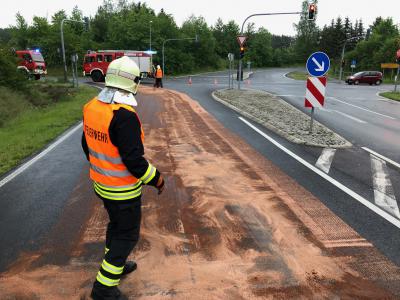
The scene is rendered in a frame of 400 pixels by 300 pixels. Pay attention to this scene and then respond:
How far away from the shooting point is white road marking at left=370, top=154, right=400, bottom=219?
5525 millimetres

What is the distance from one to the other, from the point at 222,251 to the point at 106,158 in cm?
175

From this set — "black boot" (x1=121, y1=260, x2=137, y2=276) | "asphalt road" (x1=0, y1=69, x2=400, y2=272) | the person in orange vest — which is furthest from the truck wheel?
Answer: "black boot" (x1=121, y1=260, x2=137, y2=276)

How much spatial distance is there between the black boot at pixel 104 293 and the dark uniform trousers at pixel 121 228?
10cm

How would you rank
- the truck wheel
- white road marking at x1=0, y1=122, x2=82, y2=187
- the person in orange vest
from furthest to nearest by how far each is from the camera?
the truck wheel < the person in orange vest < white road marking at x1=0, y1=122, x2=82, y2=187

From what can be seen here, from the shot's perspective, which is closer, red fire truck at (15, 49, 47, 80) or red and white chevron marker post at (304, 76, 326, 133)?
red and white chevron marker post at (304, 76, 326, 133)

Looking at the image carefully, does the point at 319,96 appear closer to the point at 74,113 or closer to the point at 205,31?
the point at 74,113

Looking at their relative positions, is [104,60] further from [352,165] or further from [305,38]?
[305,38]

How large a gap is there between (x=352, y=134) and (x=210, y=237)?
355 inches

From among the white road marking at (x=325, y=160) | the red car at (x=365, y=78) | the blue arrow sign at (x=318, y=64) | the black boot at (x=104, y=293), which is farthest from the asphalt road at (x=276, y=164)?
the red car at (x=365, y=78)

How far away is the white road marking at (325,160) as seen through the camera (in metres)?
7.58

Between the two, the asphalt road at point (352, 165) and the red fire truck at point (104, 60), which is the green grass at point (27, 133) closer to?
the asphalt road at point (352, 165)

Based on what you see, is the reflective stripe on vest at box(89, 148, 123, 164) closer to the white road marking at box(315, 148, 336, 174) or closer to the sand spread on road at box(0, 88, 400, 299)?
the sand spread on road at box(0, 88, 400, 299)

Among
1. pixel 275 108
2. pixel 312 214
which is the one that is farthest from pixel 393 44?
pixel 312 214

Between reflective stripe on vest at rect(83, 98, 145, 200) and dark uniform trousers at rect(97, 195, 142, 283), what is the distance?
0.23 feet
